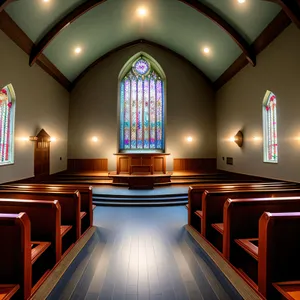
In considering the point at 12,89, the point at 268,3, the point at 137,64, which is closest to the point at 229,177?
the point at 268,3

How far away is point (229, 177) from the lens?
8.02m

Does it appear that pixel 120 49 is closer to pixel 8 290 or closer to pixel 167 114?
pixel 167 114

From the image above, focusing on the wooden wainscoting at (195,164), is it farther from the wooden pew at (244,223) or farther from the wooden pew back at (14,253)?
the wooden pew back at (14,253)

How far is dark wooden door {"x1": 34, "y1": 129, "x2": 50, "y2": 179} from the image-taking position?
6.59 m

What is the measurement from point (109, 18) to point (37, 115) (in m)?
3.69

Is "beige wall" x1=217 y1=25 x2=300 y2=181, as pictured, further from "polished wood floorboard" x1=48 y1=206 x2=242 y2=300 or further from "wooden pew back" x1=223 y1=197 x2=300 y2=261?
"polished wood floorboard" x1=48 y1=206 x2=242 y2=300

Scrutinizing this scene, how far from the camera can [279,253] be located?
1.62 meters

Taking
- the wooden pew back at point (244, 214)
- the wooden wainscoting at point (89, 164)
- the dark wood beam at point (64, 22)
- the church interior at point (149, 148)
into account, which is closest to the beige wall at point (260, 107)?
the church interior at point (149, 148)

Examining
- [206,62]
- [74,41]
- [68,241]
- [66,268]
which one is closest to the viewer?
[66,268]

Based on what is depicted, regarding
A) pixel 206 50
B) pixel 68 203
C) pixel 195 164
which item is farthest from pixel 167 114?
pixel 68 203

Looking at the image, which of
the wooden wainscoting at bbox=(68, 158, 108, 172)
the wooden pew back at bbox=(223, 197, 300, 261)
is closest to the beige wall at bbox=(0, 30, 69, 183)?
the wooden wainscoting at bbox=(68, 158, 108, 172)

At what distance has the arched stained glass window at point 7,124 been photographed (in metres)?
5.32

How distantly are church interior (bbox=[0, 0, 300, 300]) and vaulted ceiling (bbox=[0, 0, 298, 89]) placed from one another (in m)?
0.04

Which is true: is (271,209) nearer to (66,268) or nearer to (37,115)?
(66,268)
